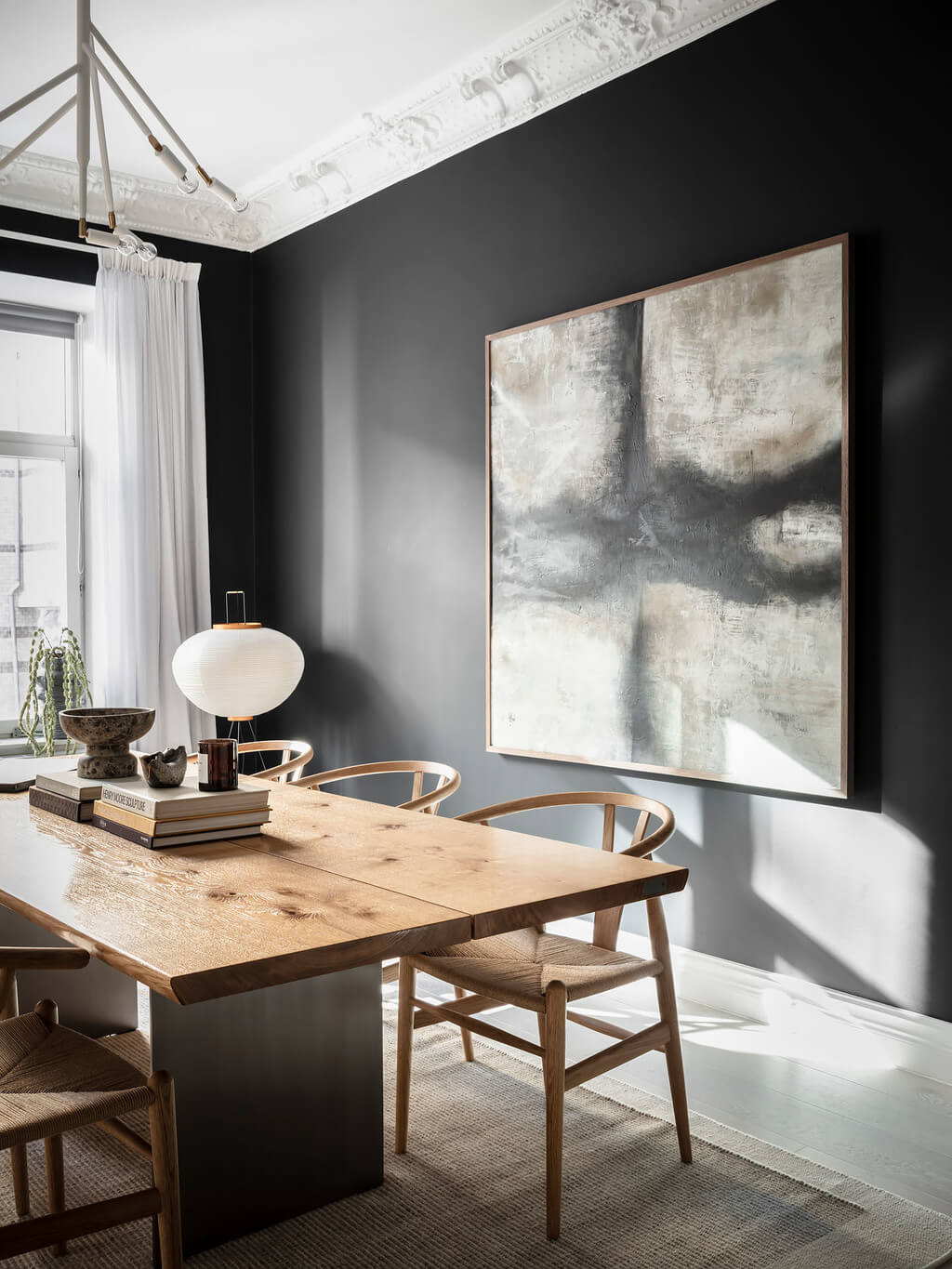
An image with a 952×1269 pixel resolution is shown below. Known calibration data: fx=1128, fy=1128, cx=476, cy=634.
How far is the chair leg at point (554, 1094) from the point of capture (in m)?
2.05

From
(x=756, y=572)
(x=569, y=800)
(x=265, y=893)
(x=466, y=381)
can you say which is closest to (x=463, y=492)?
(x=466, y=381)

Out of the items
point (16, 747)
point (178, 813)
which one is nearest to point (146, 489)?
point (16, 747)

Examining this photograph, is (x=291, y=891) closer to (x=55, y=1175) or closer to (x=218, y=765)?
(x=218, y=765)

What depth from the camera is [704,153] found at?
3.20m

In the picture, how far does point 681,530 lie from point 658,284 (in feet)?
2.45

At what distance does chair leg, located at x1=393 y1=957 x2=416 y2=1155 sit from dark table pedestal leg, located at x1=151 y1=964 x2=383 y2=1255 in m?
0.15

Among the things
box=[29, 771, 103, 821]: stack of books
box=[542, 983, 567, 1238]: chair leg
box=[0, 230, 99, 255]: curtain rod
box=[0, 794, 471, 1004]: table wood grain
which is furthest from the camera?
box=[0, 230, 99, 255]: curtain rod

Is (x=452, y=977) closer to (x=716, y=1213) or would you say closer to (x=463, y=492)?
(x=716, y=1213)

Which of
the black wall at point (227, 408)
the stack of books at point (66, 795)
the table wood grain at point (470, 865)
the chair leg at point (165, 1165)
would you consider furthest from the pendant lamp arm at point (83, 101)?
the black wall at point (227, 408)

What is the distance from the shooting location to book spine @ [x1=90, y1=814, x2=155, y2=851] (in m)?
2.19

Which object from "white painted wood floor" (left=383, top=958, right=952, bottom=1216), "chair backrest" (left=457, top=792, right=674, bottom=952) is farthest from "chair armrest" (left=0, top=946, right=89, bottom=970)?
"white painted wood floor" (left=383, top=958, right=952, bottom=1216)

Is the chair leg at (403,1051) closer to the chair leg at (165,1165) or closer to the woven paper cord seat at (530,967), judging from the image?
the woven paper cord seat at (530,967)

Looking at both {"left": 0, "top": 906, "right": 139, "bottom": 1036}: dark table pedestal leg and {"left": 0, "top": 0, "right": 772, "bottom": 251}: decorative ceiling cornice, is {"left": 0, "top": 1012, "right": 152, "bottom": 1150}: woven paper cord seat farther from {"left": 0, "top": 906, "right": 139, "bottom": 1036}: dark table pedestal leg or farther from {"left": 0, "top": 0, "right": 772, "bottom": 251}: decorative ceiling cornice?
{"left": 0, "top": 0, "right": 772, "bottom": 251}: decorative ceiling cornice

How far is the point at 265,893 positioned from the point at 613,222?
8.13 ft
